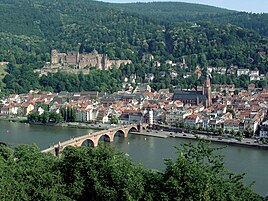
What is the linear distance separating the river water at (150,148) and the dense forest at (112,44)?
28.8 feet

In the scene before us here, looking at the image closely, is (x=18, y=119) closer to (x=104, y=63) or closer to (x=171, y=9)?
(x=104, y=63)

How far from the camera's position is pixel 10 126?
1777cm

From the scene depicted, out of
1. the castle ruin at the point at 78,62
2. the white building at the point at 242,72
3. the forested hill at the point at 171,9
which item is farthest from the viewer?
the forested hill at the point at 171,9

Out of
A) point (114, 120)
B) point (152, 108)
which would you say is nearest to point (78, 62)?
point (152, 108)

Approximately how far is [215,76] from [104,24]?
17.4m

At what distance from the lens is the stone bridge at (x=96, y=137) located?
38.2ft

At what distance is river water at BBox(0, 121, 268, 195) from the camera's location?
10.6 metres

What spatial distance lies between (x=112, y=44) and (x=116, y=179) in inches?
1164

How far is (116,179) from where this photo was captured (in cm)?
574

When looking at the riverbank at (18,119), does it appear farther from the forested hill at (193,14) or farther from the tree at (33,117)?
the forested hill at (193,14)

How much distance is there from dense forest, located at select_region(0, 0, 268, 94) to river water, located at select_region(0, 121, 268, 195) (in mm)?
8764

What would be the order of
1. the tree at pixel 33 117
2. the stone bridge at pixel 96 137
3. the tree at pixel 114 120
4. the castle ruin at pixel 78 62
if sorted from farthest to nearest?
A: the castle ruin at pixel 78 62 → the tree at pixel 33 117 → the tree at pixel 114 120 → the stone bridge at pixel 96 137

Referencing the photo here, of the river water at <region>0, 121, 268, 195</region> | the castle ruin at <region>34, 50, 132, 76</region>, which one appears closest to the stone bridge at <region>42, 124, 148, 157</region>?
the river water at <region>0, 121, 268, 195</region>

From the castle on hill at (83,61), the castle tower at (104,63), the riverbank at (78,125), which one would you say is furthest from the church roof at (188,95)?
the castle on hill at (83,61)
